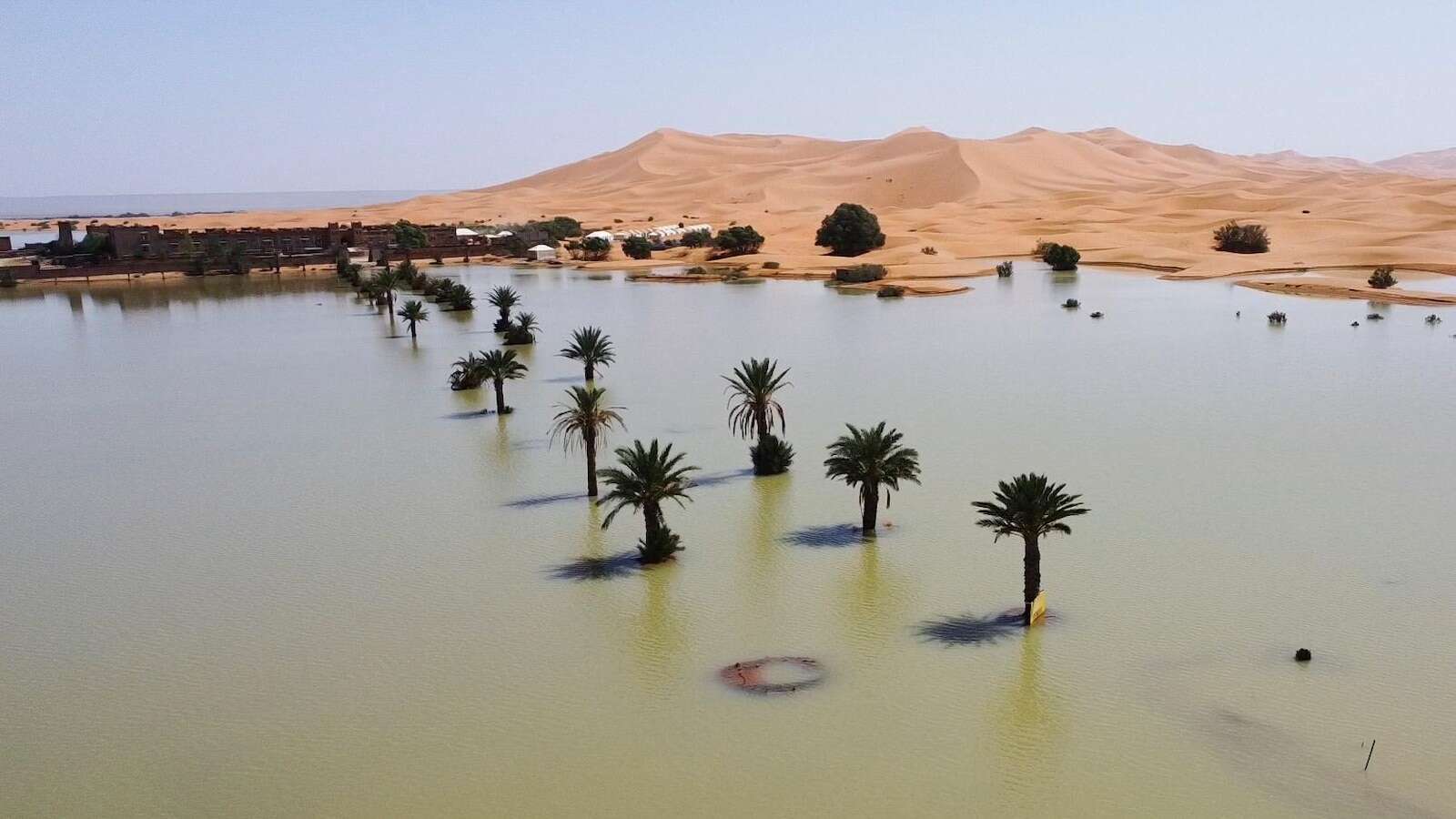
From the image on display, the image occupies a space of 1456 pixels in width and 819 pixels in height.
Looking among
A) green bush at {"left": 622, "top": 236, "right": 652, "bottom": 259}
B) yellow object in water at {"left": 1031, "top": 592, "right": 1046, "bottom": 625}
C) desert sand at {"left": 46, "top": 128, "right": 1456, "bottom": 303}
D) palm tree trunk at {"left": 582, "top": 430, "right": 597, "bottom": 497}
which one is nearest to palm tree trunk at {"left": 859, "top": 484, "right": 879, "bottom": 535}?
yellow object in water at {"left": 1031, "top": 592, "right": 1046, "bottom": 625}

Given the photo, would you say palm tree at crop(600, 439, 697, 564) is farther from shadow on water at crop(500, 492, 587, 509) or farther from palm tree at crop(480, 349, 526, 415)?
palm tree at crop(480, 349, 526, 415)

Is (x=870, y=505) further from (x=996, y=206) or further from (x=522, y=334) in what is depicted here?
(x=996, y=206)

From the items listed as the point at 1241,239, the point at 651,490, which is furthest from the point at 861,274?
the point at 651,490

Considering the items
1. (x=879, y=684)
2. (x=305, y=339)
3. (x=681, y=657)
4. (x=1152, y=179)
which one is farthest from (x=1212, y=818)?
(x=1152, y=179)

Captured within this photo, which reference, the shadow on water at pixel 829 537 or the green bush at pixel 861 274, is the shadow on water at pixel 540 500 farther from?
the green bush at pixel 861 274

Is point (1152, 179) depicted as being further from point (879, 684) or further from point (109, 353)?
point (879, 684)
